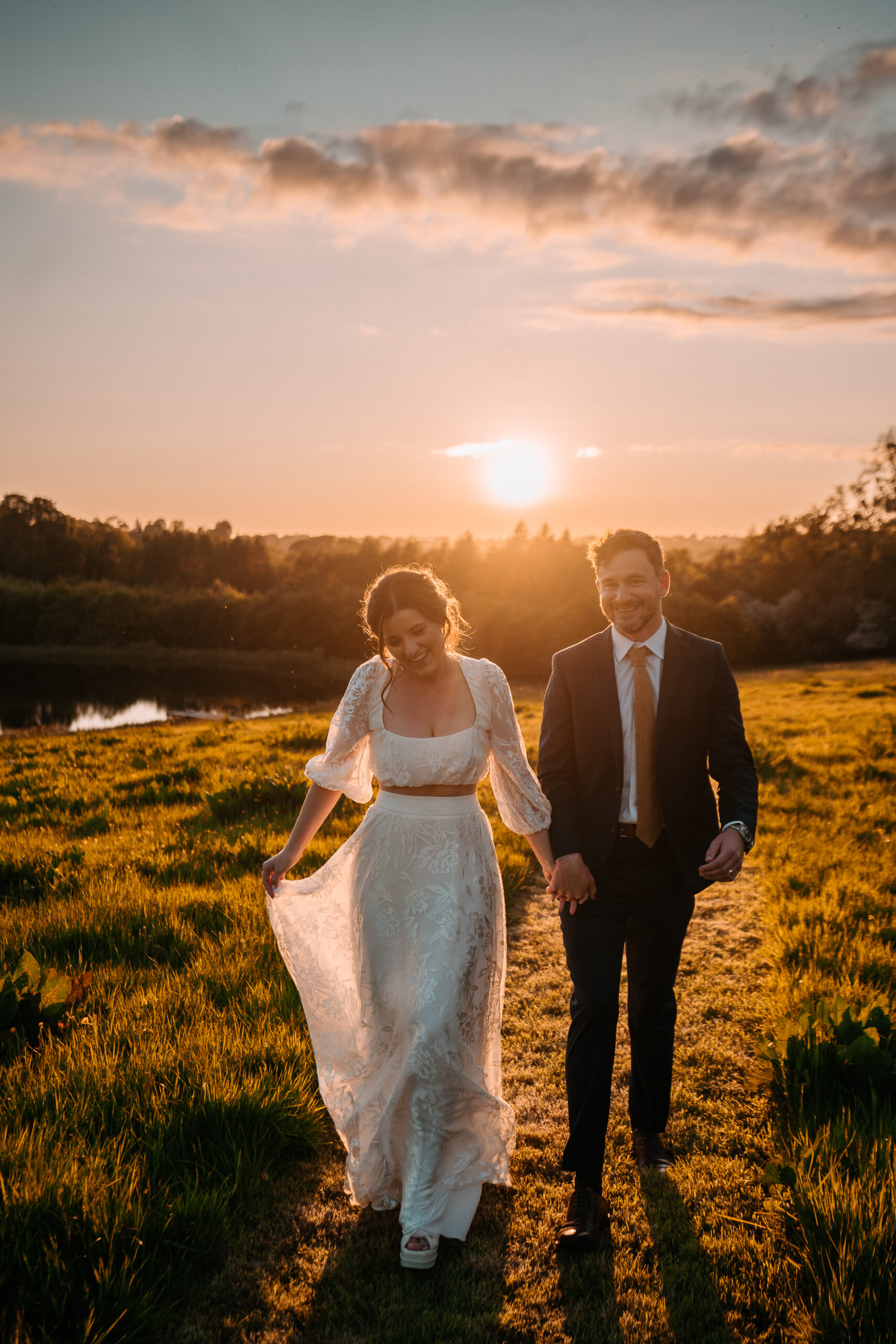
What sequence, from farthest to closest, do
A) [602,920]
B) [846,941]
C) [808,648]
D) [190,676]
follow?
[808,648], [190,676], [846,941], [602,920]

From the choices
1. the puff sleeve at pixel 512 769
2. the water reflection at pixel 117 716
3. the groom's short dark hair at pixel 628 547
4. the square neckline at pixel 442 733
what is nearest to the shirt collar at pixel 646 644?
the groom's short dark hair at pixel 628 547

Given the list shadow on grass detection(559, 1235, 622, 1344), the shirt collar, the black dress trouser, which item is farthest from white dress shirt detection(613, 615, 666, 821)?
shadow on grass detection(559, 1235, 622, 1344)

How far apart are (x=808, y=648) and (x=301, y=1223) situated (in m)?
59.2

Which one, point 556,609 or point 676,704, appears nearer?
point 676,704

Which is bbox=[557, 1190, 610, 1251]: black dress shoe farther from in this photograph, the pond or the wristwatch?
the pond

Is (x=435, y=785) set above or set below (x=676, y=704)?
below

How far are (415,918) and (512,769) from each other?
758 millimetres

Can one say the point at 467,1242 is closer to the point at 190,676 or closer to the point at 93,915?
the point at 93,915

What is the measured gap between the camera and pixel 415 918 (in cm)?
309

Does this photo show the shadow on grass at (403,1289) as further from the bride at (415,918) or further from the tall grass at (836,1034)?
the tall grass at (836,1034)

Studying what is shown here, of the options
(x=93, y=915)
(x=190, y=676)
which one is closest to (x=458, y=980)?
(x=93, y=915)

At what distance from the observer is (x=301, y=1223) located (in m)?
2.92

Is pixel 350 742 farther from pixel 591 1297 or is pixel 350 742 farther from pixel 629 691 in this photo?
pixel 591 1297

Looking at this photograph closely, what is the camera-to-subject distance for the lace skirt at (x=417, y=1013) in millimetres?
2887
